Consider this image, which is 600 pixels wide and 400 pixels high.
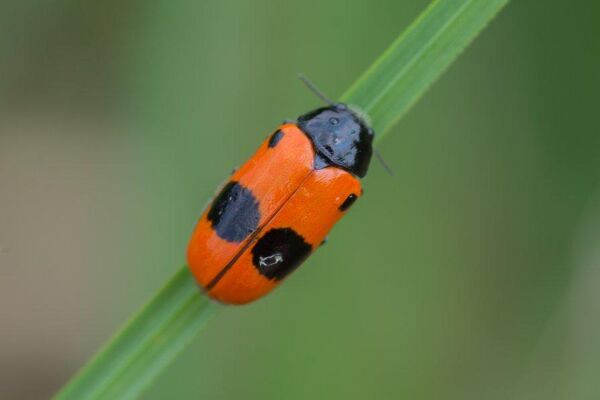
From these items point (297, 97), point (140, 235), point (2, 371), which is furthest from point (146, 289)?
point (297, 97)

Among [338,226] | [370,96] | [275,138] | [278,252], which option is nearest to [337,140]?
[275,138]

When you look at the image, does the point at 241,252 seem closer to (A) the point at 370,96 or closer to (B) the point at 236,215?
(B) the point at 236,215

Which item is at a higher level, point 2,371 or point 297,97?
point 297,97

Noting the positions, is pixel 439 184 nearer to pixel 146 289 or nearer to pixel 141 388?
pixel 146 289

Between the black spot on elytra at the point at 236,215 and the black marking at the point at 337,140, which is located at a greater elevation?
the black marking at the point at 337,140

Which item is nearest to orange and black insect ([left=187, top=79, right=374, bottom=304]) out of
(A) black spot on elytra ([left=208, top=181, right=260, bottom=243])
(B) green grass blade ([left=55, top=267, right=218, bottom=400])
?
(A) black spot on elytra ([left=208, top=181, right=260, bottom=243])

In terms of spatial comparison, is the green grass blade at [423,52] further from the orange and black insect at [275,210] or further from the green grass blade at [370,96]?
the orange and black insect at [275,210]

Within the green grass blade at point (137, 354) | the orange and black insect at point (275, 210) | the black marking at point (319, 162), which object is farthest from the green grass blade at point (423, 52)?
the green grass blade at point (137, 354)

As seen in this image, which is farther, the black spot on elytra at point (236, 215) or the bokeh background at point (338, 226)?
the bokeh background at point (338, 226)
